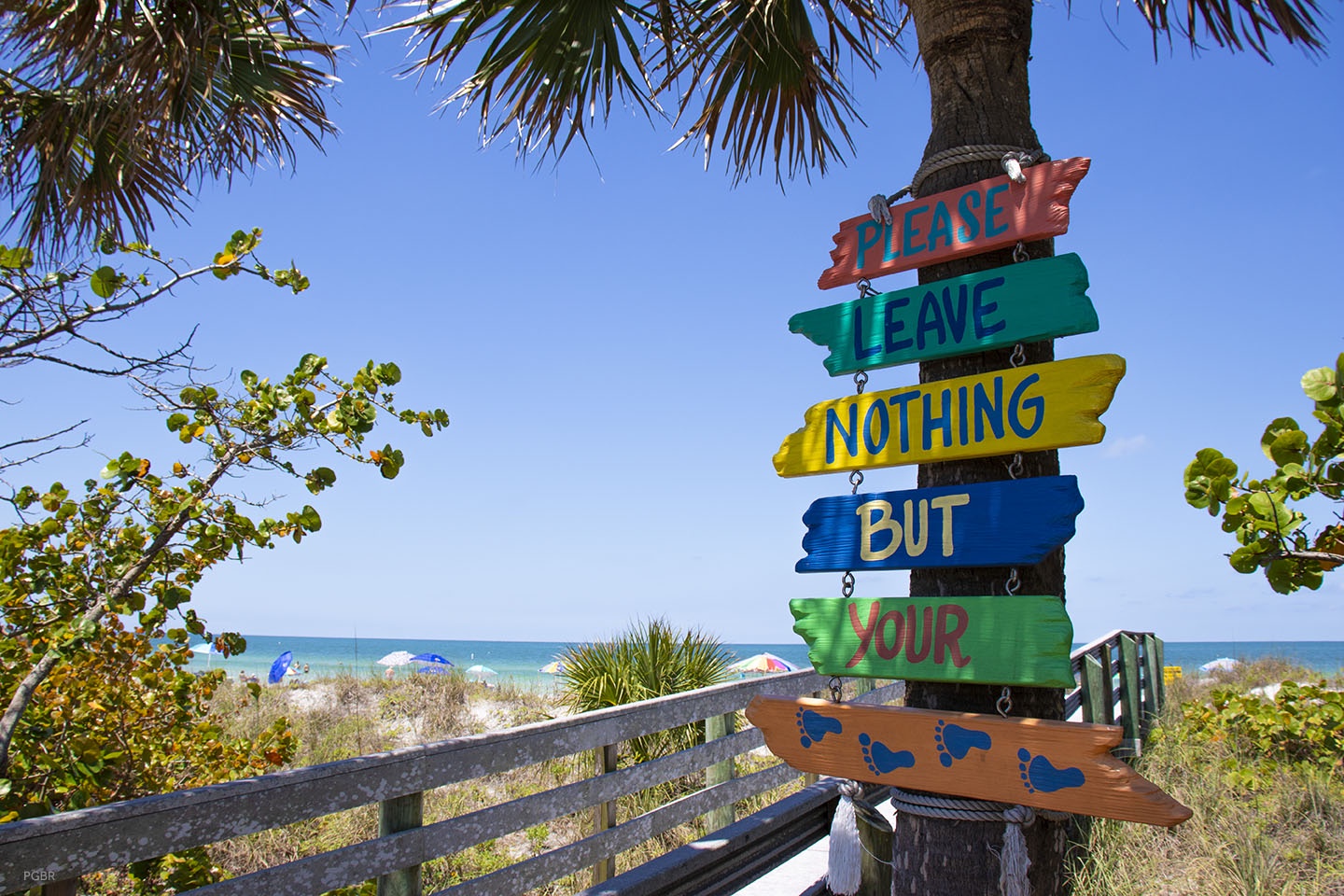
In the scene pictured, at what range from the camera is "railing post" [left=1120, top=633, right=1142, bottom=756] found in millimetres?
7492

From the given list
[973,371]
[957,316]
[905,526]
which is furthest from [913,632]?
[957,316]

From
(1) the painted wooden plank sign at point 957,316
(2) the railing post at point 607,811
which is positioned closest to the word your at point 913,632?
(1) the painted wooden plank sign at point 957,316

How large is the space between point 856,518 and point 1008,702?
677 mm

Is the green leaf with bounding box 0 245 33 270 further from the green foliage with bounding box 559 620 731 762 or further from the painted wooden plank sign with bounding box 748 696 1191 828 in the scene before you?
the green foliage with bounding box 559 620 731 762

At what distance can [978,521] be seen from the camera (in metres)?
2.48

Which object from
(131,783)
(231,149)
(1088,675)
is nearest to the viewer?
(131,783)

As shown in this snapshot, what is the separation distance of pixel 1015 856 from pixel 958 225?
6.16 ft

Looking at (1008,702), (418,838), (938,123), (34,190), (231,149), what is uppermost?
(231,149)

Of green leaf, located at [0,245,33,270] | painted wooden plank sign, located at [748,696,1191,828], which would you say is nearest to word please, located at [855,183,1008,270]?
painted wooden plank sign, located at [748,696,1191,828]

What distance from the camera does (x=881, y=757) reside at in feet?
8.43

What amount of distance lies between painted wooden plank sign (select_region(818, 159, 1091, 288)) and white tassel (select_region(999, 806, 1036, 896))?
166 cm

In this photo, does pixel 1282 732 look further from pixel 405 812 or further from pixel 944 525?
pixel 405 812

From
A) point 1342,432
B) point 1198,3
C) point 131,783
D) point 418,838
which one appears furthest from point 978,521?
point 131,783

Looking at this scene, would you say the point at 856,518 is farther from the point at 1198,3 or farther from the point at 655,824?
the point at 1198,3
